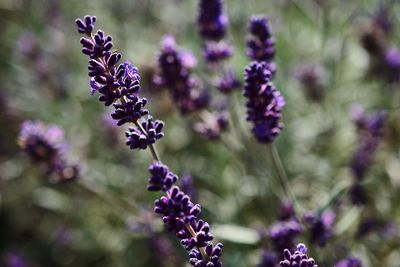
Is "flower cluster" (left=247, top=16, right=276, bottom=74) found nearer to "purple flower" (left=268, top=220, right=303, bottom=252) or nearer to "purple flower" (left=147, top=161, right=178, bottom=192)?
"purple flower" (left=268, top=220, right=303, bottom=252)

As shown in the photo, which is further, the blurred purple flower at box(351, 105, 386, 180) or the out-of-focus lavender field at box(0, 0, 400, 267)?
the blurred purple flower at box(351, 105, 386, 180)

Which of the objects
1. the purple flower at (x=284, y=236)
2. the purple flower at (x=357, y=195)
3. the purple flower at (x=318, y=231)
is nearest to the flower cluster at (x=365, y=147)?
the purple flower at (x=357, y=195)

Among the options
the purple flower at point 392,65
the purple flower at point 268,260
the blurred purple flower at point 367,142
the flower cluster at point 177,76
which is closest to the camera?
the purple flower at point 268,260

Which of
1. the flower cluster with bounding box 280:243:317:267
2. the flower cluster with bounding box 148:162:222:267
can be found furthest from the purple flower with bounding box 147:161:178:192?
the flower cluster with bounding box 280:243:317:267

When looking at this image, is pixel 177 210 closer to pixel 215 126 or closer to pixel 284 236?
pixel 284 236

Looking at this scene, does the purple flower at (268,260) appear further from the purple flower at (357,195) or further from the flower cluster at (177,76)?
the flower cluster at (177,76)

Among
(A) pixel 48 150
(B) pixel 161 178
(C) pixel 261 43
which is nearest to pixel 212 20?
(C) pixel 261 43

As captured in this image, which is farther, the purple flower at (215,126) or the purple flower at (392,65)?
the purple flower at (392,65)
